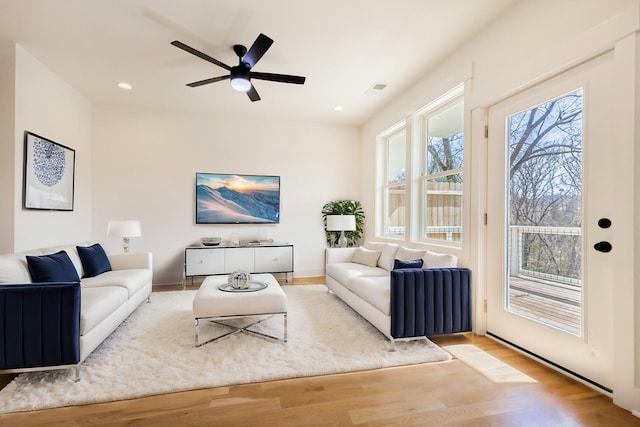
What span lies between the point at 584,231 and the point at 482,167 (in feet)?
3.50

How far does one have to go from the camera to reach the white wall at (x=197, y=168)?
16.2 ft

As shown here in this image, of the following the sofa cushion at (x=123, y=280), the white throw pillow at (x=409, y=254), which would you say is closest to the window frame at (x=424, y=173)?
the white throw pillow at (x=409, y=254)

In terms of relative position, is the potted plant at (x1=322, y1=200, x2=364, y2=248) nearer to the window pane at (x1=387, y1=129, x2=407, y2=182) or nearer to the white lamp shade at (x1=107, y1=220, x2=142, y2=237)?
the window pane at (x1=387, y1=129, x2=407, y2=182)

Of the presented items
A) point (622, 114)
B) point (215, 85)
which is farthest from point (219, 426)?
point (215, 85)

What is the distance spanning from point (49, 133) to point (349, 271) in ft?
13.2

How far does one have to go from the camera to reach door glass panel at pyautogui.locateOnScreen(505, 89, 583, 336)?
2184 millimetres

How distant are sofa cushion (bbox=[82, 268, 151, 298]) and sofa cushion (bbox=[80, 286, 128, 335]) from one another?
0.48ft

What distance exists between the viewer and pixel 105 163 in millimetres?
4914

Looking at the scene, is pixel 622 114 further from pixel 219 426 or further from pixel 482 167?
pixel 219 426

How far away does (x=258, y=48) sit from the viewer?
2.69m

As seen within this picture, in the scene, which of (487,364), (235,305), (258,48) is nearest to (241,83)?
(258,48)

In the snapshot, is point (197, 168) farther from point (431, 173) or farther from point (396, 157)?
point (431, 173)

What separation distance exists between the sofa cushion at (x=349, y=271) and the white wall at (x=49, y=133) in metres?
3.47

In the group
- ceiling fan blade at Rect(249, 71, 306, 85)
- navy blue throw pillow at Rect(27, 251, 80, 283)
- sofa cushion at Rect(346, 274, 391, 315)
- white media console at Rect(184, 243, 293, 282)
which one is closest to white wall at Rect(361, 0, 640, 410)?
sofa cushion at Rect(346, 274, 391, 315)
